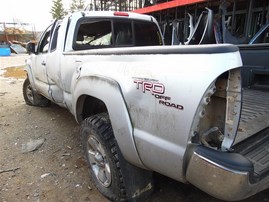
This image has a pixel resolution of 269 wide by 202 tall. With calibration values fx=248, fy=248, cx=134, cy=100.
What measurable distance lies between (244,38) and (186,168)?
597 centimetres

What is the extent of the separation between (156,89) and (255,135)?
987 millimetres

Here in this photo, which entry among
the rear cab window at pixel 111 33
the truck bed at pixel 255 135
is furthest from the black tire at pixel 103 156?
the rear cab window at pixel 111 33

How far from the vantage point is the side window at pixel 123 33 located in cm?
377

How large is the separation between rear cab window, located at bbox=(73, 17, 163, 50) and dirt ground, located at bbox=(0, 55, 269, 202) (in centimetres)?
156

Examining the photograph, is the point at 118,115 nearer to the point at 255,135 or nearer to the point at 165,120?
the point at 165,120

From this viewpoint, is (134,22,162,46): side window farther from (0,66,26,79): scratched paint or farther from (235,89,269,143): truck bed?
(0,66,26,79): scratched paint

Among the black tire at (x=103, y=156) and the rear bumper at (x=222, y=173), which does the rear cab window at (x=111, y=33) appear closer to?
the black tire at (x=103, y=156)

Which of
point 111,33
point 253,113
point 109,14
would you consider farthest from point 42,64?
point 253,113

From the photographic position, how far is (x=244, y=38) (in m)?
6.53

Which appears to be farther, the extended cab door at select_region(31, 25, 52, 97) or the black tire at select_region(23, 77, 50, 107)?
the black tire at select_region(23, 77, 50, 107)

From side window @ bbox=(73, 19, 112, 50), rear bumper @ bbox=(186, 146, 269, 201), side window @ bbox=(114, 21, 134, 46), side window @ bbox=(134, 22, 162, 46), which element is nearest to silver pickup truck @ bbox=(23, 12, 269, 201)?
rear bumper @ bbox=(186, 146, 269, 201)

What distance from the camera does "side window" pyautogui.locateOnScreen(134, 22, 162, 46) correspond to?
399 cm

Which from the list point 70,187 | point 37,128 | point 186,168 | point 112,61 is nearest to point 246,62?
point 112,61

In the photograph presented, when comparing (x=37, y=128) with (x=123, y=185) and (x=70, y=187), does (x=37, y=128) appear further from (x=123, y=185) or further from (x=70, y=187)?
(x=123, y=185)
